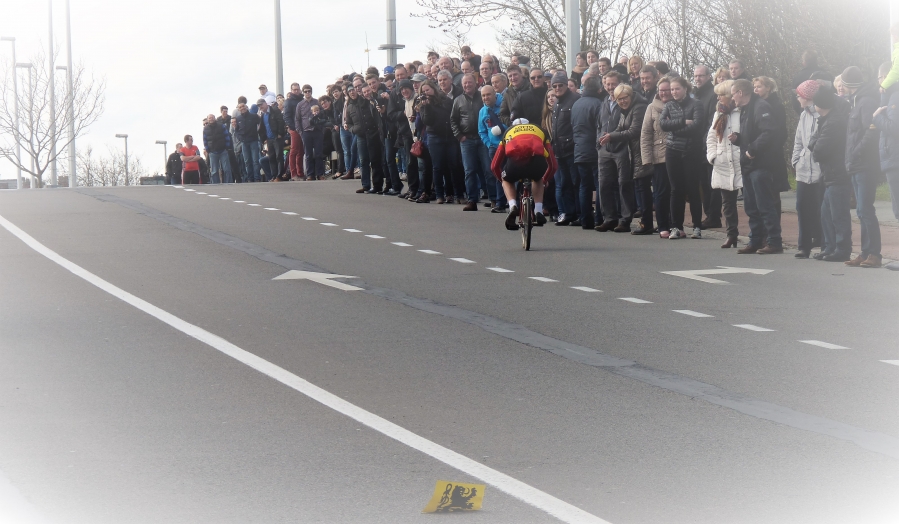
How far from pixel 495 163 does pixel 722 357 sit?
800 centimetres

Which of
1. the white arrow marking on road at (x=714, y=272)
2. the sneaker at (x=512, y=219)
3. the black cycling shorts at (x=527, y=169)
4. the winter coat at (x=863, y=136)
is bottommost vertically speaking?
the white arrow marking on road at (x=714, y=272)

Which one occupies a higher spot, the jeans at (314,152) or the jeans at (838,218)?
the jeans at (314,152)

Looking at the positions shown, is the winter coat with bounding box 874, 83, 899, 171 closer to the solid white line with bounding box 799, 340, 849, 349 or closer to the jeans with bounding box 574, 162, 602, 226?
the solid white line with bounding box 799, 340, 849, 349

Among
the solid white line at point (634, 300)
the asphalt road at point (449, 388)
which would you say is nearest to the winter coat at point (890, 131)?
the asphalt road at point (449, 388)

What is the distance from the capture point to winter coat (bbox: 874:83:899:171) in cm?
1391

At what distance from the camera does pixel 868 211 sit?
14.4 meters

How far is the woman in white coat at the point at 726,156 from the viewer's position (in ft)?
53.6

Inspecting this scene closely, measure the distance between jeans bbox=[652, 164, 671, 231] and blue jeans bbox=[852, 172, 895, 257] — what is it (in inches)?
136

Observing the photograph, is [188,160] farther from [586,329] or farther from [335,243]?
[586,329]

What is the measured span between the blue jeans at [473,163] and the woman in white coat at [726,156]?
5.57m

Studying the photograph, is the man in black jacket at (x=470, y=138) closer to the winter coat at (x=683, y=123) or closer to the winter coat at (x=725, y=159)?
the winter coat at (x=683, y=123)

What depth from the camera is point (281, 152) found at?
34188 mm

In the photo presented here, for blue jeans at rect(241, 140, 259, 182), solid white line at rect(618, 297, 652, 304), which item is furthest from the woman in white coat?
blue jeans at rect(241, 140, 259, 182)

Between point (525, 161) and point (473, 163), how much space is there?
5492 mm
